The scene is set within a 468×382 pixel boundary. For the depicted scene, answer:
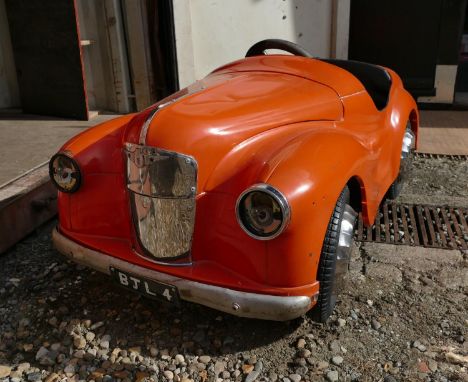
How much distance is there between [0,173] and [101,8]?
8.12 feet

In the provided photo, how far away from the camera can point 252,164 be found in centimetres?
213

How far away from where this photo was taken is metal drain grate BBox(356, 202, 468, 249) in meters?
3.17

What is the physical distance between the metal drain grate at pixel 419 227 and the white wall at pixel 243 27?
2.79 m

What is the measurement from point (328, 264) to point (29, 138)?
10.6ft

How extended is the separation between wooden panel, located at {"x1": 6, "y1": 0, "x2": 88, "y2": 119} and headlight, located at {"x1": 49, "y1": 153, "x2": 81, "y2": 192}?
2.75 m

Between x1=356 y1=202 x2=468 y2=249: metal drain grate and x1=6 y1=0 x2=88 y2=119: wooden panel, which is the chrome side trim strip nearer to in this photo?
x1=356 y1=202 x2=468 y2=249: metal drain grate

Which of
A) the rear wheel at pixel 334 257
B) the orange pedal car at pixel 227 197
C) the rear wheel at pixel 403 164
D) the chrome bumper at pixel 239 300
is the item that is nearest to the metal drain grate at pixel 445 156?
the rear wheel at pixel 403 164

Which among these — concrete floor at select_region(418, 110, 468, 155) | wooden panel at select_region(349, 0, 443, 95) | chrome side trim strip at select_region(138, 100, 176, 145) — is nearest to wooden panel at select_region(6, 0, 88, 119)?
chrome side trim strip at select_region(138, 100, 176, 145)

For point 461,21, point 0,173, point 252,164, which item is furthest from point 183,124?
point 461,21

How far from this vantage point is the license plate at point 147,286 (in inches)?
82.7

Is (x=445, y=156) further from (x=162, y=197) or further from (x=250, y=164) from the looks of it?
(x=162, y=197)

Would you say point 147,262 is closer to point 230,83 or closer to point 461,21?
point 230,83

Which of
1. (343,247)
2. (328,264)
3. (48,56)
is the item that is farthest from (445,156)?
(48,56)

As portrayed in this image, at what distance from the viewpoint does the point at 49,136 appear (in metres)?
4.46
